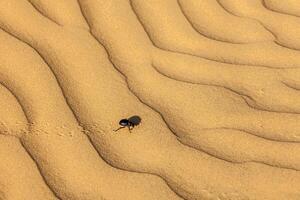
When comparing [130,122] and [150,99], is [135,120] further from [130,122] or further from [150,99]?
[150,99]

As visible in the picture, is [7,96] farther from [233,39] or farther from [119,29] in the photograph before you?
[233,39]

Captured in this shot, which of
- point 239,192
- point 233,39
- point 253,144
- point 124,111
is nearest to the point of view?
A: point 239,192

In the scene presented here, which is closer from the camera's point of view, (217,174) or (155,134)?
(217,174)

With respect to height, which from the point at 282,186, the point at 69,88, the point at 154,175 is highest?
the point at 69,88

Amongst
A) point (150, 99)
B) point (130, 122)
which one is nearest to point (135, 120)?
point (130, 122)

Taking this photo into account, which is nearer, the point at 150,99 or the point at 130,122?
the point at 130,122

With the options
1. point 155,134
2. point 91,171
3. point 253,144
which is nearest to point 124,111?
point 155,134
